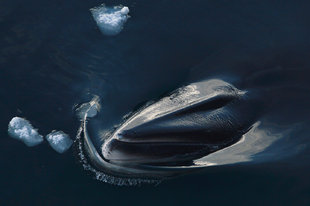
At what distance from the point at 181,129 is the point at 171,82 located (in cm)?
365

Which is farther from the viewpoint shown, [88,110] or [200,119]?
[88,110]

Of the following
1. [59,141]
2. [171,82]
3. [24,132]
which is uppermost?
[171,82]

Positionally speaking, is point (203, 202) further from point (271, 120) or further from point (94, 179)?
point (271, 120)

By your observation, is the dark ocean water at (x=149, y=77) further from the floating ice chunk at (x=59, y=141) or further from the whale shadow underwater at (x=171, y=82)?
the floating ice chunk at (x=59, y=141)

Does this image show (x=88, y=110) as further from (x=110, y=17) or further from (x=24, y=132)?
(x=110, y=17)

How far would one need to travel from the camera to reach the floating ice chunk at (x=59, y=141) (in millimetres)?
19391

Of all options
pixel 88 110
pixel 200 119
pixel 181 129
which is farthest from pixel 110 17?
pixel 181 129

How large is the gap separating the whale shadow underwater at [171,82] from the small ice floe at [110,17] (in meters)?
0.30

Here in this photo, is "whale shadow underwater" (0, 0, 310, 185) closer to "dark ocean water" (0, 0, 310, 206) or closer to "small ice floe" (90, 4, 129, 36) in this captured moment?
"dark ocean water" (0, 0, 310, 206)

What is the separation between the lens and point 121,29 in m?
24.7

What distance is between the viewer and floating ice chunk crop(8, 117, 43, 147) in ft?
64.1

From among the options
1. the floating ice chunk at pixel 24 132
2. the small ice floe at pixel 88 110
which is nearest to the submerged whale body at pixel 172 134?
the small ice floe at pixel 88 110

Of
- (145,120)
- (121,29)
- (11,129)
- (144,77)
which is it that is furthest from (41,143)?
(121,29)

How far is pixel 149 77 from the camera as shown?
22719 millimetres
